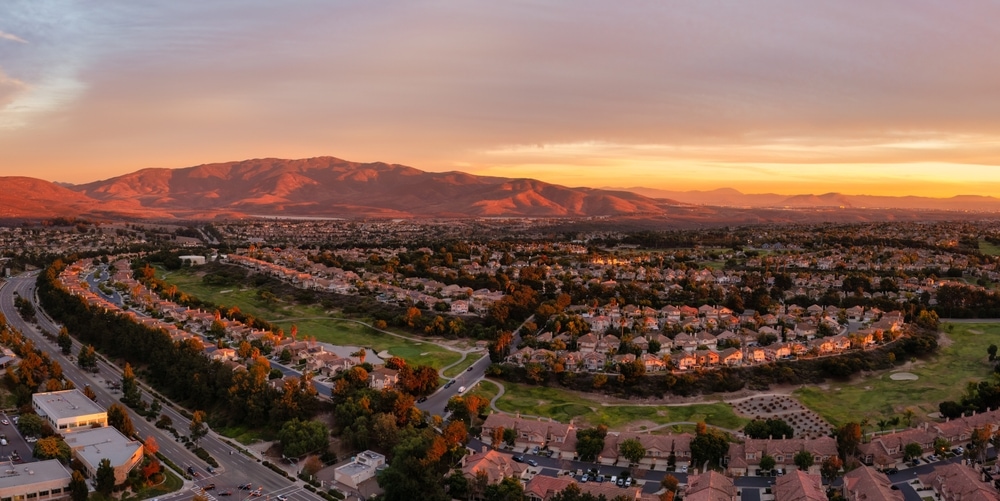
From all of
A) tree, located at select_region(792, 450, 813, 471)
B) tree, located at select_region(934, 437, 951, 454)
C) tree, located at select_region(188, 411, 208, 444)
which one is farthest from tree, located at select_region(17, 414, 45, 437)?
tree, located at select_region(934, 437, 951, 454)

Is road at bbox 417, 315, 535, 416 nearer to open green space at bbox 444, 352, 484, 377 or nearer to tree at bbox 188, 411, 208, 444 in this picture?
open green space at bbox 444, 352, 484, 377

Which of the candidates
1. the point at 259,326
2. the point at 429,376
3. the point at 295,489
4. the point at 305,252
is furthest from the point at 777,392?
the point at 305,252

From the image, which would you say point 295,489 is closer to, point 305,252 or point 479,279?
point 479,279

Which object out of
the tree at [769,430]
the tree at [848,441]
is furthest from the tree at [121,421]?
the tree at [848,441]

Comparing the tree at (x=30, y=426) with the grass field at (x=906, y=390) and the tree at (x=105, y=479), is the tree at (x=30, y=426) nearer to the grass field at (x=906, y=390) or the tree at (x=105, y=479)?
the tree at (x=105, y=479)

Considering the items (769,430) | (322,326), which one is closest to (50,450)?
(322,326)
